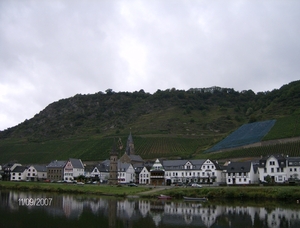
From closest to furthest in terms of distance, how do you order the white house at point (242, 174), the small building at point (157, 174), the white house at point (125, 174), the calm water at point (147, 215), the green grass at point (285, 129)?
the calm water at point (147, 215)
the white house at point (242, 174)
the small building at point (157, 174)
the white house at point (125, 174)
the green grass at point (285, 129)

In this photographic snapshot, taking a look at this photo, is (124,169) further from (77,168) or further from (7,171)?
(7,171)

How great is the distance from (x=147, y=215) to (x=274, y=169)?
40248 mm

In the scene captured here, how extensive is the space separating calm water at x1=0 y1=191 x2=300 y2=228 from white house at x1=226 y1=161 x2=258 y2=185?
2355cm

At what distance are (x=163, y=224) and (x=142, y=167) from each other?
194 feet

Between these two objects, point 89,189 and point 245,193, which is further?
point 89,189

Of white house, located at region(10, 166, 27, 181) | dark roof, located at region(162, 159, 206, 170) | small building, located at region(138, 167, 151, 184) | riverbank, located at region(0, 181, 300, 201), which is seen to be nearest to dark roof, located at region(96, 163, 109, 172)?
small building, located at region(138, 167, 151, 184)

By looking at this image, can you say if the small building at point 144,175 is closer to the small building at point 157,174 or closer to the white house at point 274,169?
the small building at point 157,174

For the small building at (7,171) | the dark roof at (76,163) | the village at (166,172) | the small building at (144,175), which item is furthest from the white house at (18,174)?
the small building at (144,175)

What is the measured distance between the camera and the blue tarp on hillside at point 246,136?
102613mm

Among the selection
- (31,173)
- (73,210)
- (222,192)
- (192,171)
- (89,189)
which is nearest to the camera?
(73,210)

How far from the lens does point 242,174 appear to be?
69750 mm

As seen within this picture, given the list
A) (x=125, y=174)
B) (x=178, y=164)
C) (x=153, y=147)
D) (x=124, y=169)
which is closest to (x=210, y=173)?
(x=178, y=164)

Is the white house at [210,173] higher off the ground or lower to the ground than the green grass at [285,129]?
lower

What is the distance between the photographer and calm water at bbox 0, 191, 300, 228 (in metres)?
32.3
